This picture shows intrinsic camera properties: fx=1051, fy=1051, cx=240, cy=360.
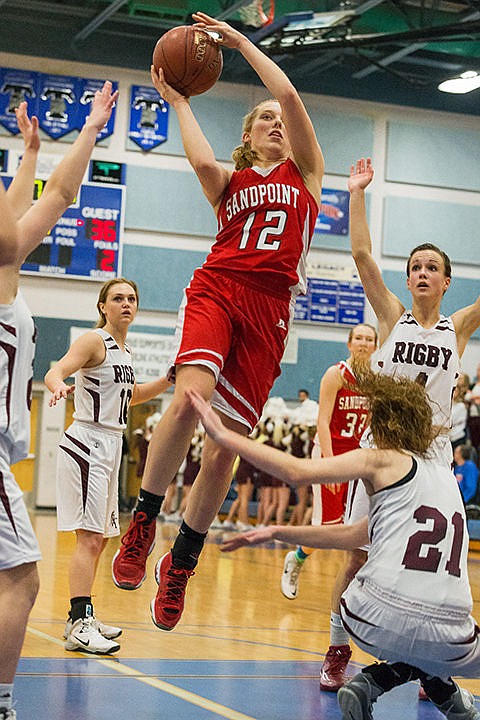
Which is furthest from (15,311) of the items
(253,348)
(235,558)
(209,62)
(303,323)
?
(303,323)

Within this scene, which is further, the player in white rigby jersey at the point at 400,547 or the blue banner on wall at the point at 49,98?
the blue banner on wall at the point at 49,98

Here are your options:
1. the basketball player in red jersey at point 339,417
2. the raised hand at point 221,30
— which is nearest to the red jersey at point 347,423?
the basketball player in red jersey at point 339,417

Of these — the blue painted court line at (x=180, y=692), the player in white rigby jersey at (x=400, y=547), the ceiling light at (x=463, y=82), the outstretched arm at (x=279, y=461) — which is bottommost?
the blue painted court line at (x=180, y=692)

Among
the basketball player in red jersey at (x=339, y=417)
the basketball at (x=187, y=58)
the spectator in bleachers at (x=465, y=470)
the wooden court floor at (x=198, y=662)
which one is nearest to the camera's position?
the wooden court floor at (x=198, y=662)

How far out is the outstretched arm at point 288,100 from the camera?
4223 millimetres

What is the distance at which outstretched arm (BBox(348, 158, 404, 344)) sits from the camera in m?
5.14

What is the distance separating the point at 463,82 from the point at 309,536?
556 inches

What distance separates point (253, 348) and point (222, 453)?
0.46 meters

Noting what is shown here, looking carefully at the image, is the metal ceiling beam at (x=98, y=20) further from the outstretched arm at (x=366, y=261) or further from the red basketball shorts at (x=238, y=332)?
the red basketball shorts at (x=238, y=332)

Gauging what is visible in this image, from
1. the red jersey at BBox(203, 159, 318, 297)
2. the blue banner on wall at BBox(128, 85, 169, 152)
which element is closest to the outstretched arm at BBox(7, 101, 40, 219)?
the red jersey at BBox(203, 159, 318, 297)

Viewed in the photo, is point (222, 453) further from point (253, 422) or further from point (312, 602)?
point (312, 602)

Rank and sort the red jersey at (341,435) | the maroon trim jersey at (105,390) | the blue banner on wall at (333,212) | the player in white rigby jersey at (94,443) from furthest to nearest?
the blue banner on wall at (333,212) → the red jersey at (341,435) → the maroon trim jersey at (105,390) → the player in white rigby jersey at (94,443)

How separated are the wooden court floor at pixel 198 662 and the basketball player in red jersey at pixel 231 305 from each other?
0.45 m

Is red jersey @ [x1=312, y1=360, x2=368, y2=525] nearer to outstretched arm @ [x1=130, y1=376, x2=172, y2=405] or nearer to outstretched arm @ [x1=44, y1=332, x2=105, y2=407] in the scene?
outstretched arm @ [x1=130, y1=376, x2=172, y2=405]
